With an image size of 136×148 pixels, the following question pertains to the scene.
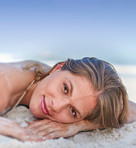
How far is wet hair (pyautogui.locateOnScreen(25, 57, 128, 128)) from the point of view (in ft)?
6.76

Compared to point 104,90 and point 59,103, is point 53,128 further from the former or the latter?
point 104,90

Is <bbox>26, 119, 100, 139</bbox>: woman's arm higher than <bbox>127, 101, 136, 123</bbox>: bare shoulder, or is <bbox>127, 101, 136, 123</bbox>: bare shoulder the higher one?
<bbox>26, 119, 100, 139</bbox>: woman's arm

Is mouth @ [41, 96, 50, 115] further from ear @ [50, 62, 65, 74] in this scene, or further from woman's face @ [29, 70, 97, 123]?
ear @ [50, 62, 65, 74]

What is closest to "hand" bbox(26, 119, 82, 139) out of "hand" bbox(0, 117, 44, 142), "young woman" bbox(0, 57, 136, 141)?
"young woman" bbox(0, 57, 136, 141)

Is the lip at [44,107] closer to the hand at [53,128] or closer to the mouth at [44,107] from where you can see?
the mouth at [44,107]

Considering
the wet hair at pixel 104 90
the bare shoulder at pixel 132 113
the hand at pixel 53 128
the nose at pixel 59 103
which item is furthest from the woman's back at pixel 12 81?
the bare shoulder at pixel 132 113

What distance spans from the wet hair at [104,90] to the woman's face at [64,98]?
6cm

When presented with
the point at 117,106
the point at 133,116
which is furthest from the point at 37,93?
the point at 133,116

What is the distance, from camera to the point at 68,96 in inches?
76.4

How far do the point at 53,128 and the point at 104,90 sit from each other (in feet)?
1.87

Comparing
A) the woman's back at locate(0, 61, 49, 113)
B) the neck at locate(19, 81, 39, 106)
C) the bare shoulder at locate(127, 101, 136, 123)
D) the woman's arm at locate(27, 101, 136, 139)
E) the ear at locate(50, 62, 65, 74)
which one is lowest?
the bare shoulder at locate(127, 101, 136, 123)

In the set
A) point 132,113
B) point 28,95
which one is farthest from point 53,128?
point 132,113

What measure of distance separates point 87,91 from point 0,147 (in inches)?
36.3

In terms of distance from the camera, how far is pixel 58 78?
80.4 inches
